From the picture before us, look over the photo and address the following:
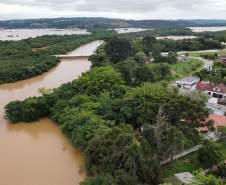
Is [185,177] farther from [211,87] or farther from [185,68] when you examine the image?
[185,68]

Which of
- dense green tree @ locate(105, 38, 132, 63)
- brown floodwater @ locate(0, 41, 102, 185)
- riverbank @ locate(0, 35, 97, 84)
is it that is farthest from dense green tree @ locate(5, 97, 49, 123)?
dense green tree @ locate(105, 38, 132, 63)

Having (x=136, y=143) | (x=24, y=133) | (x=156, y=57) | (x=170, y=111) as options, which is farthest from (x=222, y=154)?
(x=156, y=57)

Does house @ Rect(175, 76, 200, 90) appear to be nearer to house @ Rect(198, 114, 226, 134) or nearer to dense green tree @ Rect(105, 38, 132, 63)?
house @ Rect(198, 114, 226, 134)

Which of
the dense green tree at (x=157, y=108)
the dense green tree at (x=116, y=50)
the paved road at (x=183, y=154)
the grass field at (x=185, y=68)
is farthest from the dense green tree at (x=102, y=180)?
the dense green tree at (x=116, y=50)

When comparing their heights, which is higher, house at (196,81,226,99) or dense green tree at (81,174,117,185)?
house at (196,81,226,99)

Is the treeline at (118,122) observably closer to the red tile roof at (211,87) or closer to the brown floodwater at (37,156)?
the brown floodwater at (37,156)
